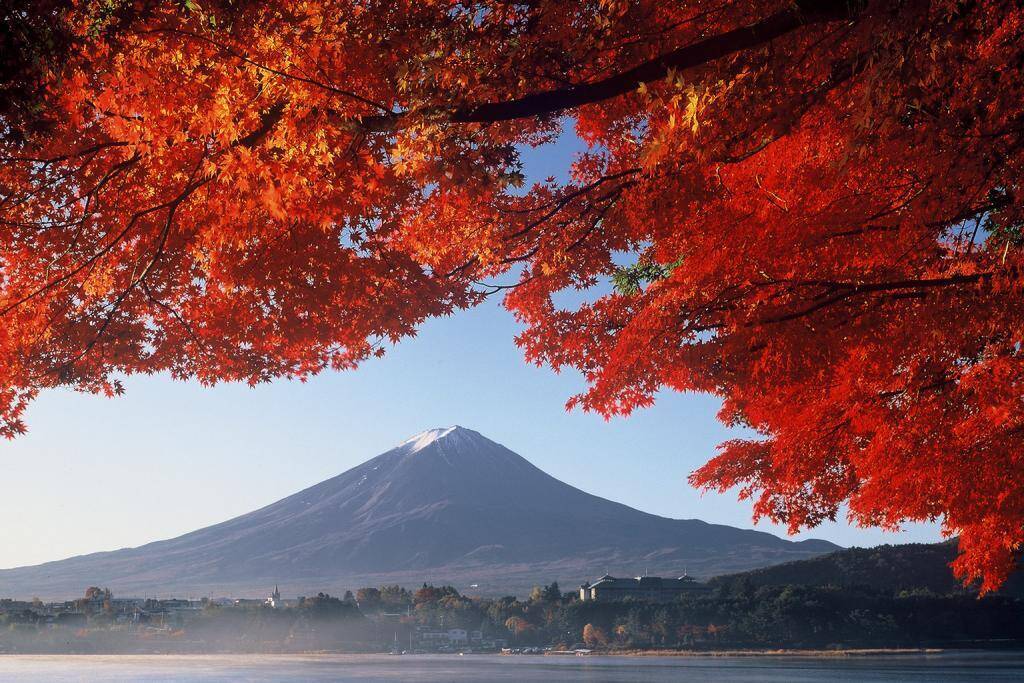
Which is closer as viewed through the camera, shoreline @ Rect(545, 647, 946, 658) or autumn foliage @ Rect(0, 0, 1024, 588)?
autumn foliage @ Rect(0, 0, 1024, 588)

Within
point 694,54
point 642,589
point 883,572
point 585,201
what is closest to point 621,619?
point 642,589

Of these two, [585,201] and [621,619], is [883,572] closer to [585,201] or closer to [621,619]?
[621,619]

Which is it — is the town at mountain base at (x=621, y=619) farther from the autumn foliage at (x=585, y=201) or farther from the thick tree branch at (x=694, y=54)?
the thick tree branch at (x=694, y=54)

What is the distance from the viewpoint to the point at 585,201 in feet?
28.6

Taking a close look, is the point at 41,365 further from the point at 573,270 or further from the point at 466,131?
the point at 466,131

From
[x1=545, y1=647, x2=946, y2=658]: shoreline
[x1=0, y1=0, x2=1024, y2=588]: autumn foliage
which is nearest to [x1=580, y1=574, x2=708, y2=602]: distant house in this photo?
[x1=545, y1=647, x2=946, y2=658]: shoreline

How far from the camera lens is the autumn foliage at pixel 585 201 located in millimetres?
5246

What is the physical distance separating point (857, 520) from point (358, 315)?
8.21 m

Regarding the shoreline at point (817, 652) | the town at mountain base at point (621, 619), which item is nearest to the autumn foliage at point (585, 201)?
the town at mountain base at point (621, 619)

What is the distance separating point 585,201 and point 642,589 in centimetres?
11340

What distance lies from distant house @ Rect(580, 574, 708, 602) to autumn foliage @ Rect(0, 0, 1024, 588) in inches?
4125

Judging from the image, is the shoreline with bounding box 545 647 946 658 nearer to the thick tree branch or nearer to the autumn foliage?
the autumn foliage

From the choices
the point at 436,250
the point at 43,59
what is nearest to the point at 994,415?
the point at 436,250

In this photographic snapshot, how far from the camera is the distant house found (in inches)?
4432
